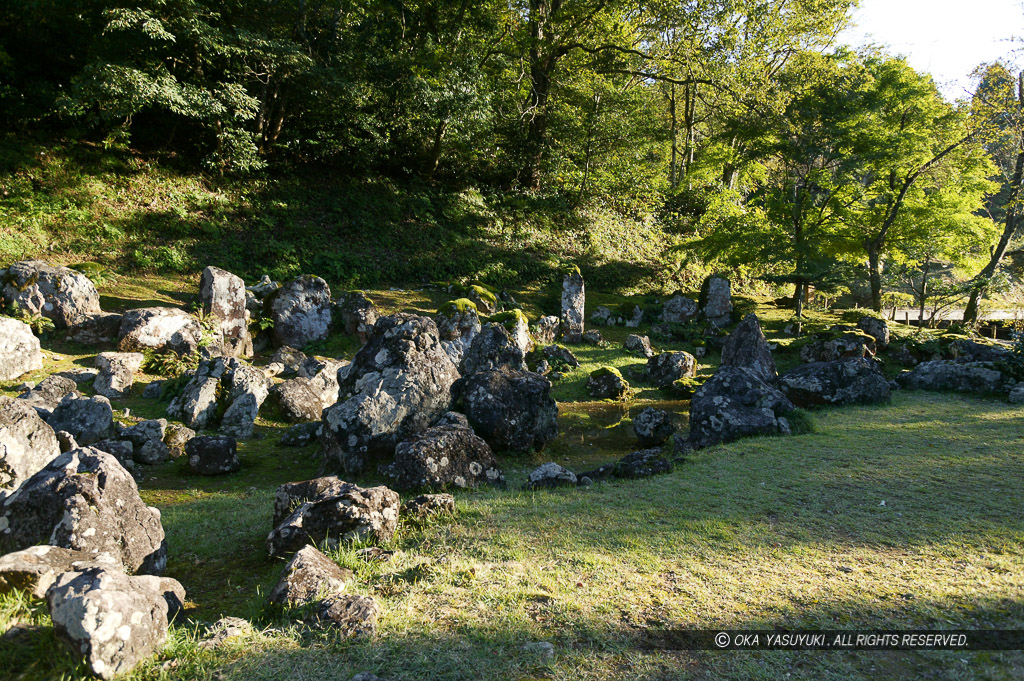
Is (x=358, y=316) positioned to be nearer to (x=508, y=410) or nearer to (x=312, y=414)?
(x=312, y=414)

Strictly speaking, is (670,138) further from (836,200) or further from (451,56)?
(451,56)

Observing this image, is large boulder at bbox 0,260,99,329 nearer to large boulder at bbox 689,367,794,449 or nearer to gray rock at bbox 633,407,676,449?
gray rock at bbox 633,407,676,449

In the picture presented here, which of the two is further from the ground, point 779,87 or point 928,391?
point 779,87

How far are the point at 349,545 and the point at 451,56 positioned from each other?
23.8m

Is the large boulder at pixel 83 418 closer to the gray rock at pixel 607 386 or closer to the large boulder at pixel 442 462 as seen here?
the large boulder at pixel 442 462

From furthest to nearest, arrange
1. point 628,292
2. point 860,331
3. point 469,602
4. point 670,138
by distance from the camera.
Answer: point 670,138 → point 628,292 → point 860,331 → point 469,602

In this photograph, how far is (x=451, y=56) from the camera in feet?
79.9

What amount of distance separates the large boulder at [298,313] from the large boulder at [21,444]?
8.23 m

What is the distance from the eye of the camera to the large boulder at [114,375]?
11422mm

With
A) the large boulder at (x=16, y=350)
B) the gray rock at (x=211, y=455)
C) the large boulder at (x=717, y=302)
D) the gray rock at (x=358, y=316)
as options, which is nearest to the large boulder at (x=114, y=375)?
the large boulder at (x=16, y=350)

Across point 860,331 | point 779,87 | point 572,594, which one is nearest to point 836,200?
point 779,87

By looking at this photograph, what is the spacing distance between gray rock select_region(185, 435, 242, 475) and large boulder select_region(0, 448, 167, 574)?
138 inches

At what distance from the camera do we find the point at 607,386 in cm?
1377

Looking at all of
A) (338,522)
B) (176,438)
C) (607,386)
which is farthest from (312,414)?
(607,386)
